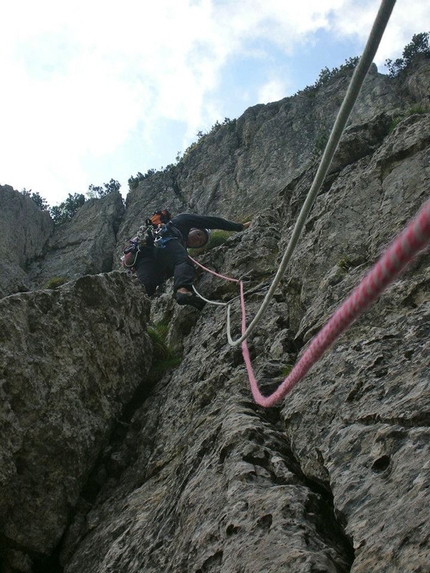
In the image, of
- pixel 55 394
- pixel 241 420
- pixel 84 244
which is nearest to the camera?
pixel 241 420

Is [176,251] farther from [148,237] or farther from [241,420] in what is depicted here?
[241,420]

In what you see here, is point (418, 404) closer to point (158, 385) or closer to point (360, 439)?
point (360, 439)

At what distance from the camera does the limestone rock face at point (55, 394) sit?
18.8 feet

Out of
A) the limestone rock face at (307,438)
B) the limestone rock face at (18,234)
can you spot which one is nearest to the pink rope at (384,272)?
the limestone rock face at (307,438)

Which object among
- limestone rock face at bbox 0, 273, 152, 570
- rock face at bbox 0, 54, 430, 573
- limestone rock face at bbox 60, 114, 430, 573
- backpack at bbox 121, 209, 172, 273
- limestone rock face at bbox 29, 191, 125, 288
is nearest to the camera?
limestone rock face at bbox 60, 114, 430, 573

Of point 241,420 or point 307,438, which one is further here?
point 241,420

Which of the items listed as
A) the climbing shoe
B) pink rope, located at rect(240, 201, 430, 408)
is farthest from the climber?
pink rope, located at rect(240, 201, 430, 408)

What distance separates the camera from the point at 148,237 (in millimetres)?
12031

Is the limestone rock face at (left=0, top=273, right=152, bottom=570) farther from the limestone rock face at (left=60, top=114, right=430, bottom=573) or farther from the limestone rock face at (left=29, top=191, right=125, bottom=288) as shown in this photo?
the limestone rock face at (left=29, top=191, right=125, bottom=288)

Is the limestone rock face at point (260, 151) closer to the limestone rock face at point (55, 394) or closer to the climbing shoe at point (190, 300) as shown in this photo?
the climbing shoe at point (190, 300)

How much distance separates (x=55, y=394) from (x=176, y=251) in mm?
5854

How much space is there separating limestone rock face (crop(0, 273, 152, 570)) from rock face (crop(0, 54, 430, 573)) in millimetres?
23

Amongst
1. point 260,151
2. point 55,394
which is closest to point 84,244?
point 260,151

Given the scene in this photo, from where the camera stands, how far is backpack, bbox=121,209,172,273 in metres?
12.0
